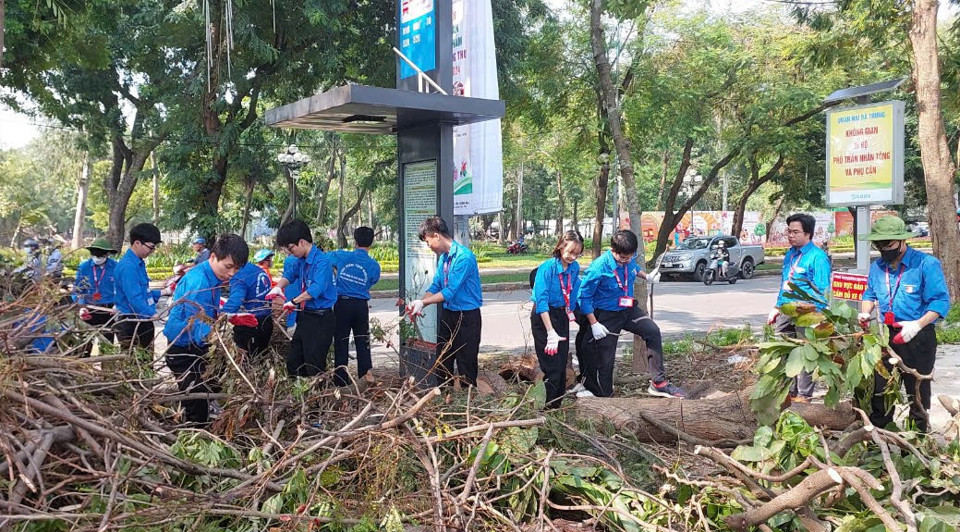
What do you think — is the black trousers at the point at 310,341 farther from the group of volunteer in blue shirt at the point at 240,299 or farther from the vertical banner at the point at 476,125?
the vertical banner at the point at 476,125

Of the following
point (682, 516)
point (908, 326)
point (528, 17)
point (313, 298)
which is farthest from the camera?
point (528, 17)

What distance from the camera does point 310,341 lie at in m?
6.30

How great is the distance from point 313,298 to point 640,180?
3993cm

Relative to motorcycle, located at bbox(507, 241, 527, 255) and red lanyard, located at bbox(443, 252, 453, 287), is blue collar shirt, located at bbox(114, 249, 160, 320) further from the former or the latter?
motorcycle, located at bbox(507, 241, 527, 255)

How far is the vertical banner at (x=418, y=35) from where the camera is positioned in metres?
7.25

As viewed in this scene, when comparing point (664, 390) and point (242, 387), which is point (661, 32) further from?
point (242, 387)

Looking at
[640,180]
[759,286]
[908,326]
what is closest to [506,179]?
[640,180]

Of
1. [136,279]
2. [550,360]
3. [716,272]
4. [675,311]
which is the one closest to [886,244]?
[550,360]

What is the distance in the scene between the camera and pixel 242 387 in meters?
4.58

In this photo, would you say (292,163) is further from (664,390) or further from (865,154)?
(664,390)

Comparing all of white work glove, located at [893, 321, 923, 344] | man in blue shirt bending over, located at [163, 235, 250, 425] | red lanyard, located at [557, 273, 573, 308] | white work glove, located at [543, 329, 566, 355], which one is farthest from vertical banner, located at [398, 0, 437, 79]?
white work glove, located at [893, 321, 923, 344]

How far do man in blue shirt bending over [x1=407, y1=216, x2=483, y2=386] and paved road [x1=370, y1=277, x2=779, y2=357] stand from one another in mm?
2954

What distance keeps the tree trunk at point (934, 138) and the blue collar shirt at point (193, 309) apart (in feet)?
38.1

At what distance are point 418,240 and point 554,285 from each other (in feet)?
5.37
